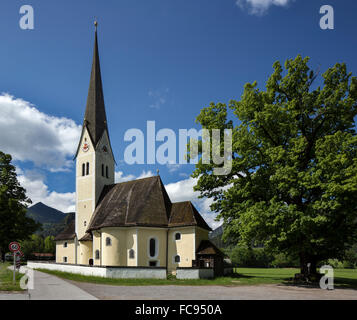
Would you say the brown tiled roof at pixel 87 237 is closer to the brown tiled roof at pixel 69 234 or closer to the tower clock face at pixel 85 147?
the brown tiled roof at pixel 69 234

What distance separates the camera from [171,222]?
1368 inches

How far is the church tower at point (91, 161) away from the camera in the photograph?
138ft

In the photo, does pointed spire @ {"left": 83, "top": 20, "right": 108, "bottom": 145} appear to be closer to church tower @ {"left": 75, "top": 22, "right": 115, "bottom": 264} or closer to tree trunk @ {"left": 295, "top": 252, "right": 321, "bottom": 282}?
church tower @ {"left": 75, "top": 22, "right": 115, "bottom": 264}

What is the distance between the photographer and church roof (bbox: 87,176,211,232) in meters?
34.2

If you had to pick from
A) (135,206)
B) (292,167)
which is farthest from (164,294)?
(135,206)

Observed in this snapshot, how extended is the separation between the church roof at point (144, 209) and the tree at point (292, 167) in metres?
9.56

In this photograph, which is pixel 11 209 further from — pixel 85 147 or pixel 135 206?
pixel 135 206

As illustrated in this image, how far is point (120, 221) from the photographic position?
35031 mm

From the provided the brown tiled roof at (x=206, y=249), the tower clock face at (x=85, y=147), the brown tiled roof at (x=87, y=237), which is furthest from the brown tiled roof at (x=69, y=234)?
the brown tiled roof at (x=206, y=249)

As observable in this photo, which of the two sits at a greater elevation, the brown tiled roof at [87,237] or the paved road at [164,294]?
the paved road at [164,294]

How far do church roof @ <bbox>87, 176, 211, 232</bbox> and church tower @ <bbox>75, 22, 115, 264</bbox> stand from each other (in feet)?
8.57

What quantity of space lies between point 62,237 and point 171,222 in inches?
719

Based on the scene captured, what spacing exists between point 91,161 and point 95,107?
772cm

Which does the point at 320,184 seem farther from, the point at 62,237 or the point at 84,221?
the point at 62,237
